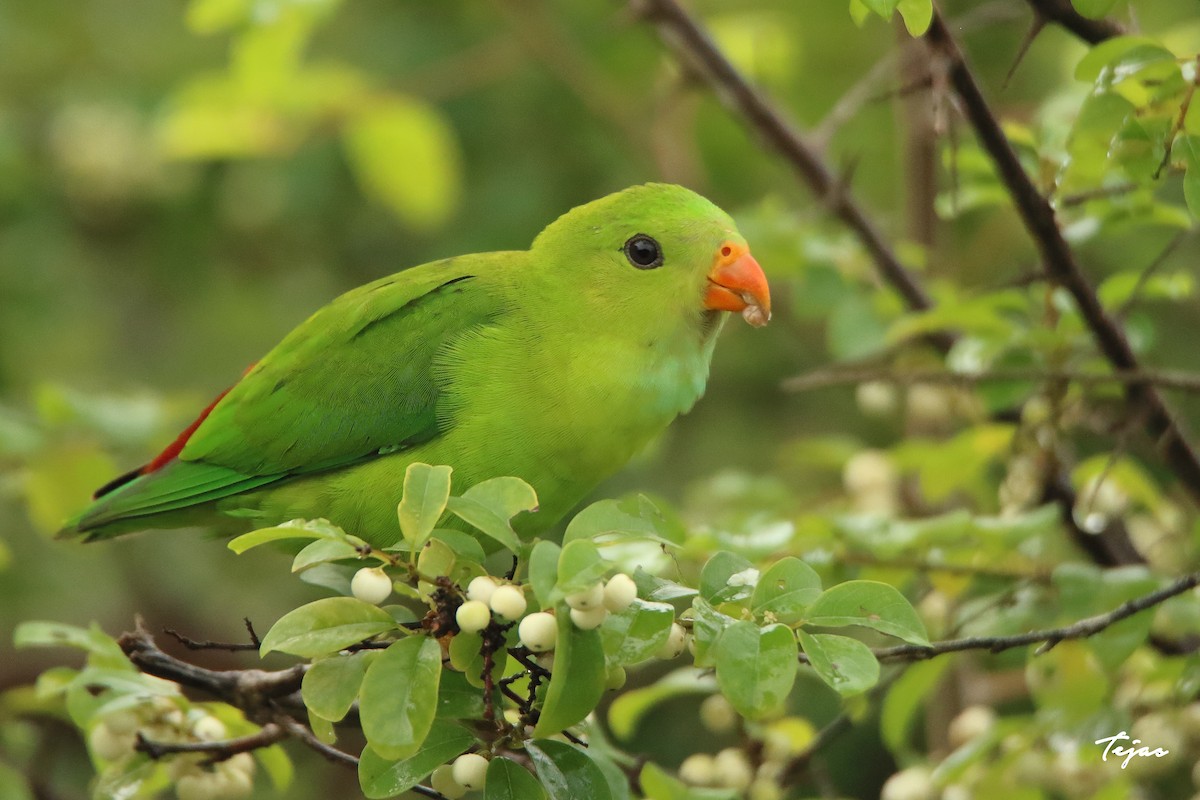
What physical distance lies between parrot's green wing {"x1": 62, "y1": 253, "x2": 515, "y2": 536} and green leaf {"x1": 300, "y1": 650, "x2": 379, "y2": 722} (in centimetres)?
99

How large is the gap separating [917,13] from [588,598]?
Answer: 895 mm

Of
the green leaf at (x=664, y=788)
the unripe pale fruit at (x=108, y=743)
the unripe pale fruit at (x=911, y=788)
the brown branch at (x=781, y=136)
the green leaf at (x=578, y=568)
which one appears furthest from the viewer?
the brown branch at (x=781, y=136)

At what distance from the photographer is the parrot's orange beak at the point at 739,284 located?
9.07 ft

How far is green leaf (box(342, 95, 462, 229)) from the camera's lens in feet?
15.2

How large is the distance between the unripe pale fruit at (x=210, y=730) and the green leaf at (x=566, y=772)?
0.71 m

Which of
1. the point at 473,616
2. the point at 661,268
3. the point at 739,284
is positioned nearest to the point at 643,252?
the point at 661,268

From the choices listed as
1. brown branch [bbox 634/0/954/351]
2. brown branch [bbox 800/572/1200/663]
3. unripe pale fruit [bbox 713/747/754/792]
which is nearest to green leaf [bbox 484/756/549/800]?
brown branch [bbox 800/572/1200/663]

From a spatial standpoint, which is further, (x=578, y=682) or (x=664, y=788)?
(x=664, y=788)

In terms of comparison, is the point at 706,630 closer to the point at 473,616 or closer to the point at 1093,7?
the point at 473,616

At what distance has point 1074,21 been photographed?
6.87 feet

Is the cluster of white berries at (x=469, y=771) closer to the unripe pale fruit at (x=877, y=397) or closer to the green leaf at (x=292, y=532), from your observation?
the green leaf at (x=292, y=532)

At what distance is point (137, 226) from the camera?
5.79 m

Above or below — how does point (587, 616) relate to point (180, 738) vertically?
above

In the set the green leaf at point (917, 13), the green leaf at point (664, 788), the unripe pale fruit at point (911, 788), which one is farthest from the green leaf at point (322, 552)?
the unripe pale fruit at point (911, 788)
